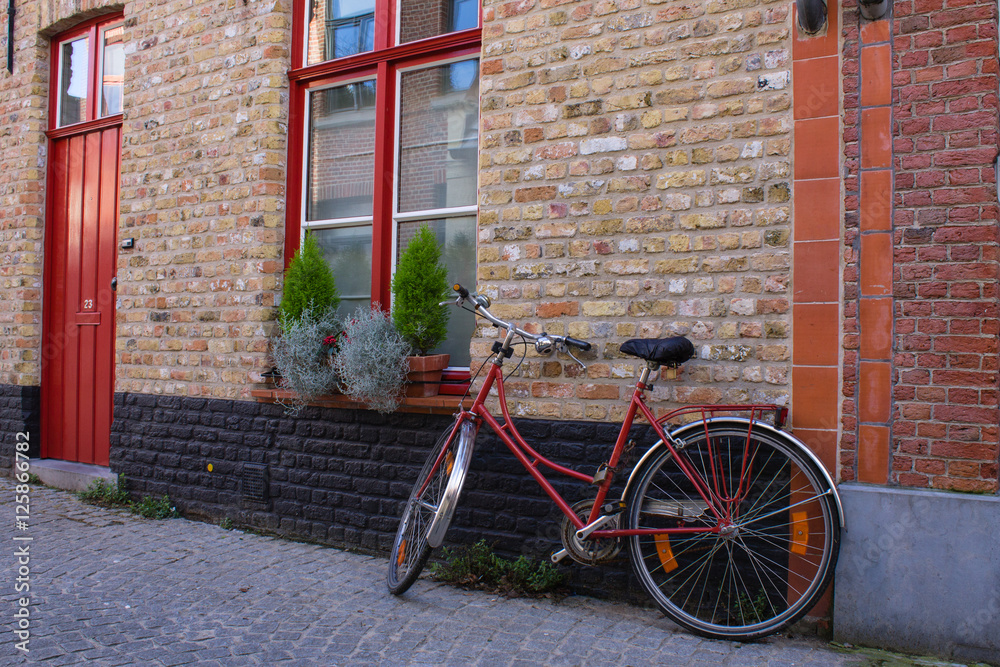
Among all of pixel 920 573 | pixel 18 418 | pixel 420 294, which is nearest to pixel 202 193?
pixel 420 294

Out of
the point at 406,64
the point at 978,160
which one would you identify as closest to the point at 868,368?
the point at 978,160

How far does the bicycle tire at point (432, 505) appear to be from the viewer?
3.20 m

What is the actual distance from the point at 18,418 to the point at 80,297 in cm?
118

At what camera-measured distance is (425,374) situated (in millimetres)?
3889

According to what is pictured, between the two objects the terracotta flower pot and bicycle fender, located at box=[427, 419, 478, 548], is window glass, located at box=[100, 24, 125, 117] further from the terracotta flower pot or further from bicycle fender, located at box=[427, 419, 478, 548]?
bicycle fender, located at box=[427, 419, 478, 548]

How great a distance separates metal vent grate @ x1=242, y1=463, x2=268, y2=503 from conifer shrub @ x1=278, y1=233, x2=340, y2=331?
94cm

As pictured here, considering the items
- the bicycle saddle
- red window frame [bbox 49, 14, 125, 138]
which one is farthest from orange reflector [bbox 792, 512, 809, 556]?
red window frame [bbox 49, 14, 125, 138]

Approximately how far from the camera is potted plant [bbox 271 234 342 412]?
4.12 m

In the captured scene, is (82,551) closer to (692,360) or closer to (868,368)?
(692,360)

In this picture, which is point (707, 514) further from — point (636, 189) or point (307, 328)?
point (307, 328)

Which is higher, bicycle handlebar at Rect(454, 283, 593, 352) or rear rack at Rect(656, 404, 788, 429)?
bicycle handlebar at Rect(454, 283, 593, 352)

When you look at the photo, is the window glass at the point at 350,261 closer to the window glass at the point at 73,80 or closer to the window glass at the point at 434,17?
the window glass at the point at 434,17

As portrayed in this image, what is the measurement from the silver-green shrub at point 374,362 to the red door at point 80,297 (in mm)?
2839

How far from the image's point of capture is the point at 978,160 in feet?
9.12
